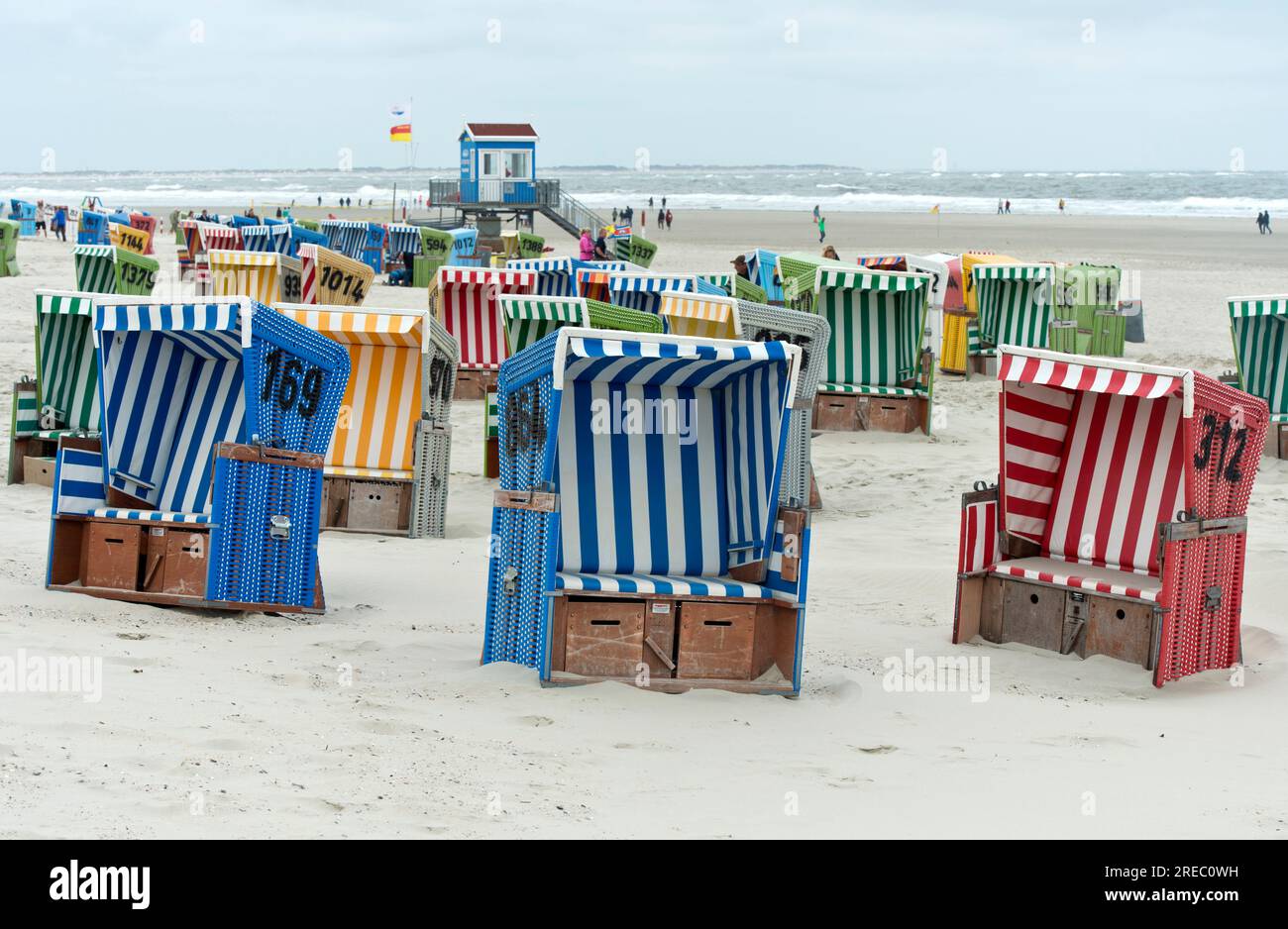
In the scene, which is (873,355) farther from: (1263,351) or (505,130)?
(505,130)

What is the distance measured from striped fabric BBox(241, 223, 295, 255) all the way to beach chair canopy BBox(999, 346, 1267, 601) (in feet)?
66.1

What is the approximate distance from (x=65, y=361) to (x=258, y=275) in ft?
20.6

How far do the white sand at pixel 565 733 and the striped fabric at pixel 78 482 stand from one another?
0.49m

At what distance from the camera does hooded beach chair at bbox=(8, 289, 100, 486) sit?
1172cm

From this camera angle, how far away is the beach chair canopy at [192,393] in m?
8.04

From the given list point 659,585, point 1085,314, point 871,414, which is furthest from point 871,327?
point 659,585

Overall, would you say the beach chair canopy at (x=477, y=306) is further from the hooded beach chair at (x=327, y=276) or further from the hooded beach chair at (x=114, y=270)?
the hooded beach chair at (x=114, y=270)

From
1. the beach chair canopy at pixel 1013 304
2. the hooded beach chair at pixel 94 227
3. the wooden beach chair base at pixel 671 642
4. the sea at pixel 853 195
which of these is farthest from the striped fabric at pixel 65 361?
the sea at pixel 853 195

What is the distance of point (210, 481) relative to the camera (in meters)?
8.78

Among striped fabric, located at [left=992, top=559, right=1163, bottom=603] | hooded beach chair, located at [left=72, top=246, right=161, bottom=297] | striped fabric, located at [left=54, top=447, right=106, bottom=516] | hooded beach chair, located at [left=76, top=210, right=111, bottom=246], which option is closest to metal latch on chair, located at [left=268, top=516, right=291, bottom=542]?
striped fabric, located at [left=54, top=447, right=106, bottom=516]
